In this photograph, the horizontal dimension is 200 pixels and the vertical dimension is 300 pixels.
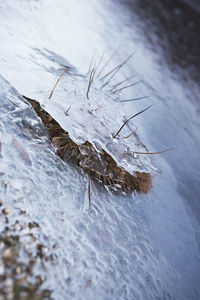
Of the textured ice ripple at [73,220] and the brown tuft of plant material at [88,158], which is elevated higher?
the brown tuft of plant material at [88,158]

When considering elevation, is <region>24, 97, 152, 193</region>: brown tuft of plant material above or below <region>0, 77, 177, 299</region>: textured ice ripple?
above

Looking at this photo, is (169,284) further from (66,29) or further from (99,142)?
(66,29)

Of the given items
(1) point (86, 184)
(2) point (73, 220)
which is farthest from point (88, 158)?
(2) point (73, 220)

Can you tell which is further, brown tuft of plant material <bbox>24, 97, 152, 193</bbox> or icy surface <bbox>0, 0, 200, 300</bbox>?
brown tuft of plant material <bbox>24, 97, 152, 193</bbox>

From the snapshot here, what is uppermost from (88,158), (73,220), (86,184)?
(88,158)

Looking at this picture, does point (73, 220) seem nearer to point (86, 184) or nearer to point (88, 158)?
point (86, 184)
